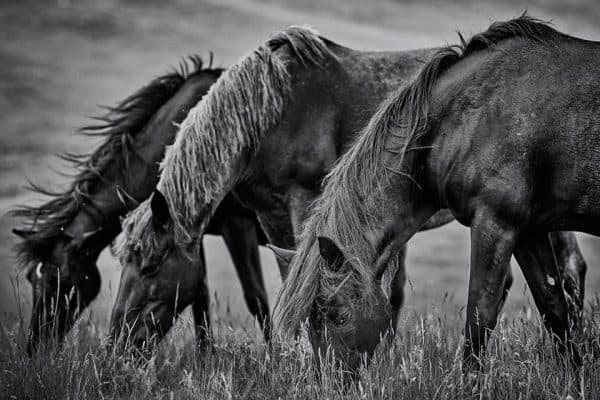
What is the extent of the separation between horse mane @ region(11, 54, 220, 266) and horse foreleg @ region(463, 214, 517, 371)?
3686 mm

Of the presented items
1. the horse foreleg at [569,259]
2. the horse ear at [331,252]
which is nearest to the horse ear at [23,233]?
the horse ear at [331,252]

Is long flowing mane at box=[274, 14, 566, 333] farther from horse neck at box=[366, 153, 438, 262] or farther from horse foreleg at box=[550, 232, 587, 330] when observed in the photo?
horse foreleg at box=[550, 232, 587, 330]

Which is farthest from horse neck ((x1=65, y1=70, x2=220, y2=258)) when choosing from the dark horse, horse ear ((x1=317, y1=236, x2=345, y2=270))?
horse ear ((x1=317, y1=236, x2=345, y2=270))

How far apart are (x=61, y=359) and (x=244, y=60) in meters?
2.74

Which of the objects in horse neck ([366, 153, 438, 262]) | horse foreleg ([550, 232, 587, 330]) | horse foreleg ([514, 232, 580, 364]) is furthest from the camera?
horse foreleg ([550, 232, 587, 330])

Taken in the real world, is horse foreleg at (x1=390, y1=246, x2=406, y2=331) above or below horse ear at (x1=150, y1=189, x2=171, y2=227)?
below

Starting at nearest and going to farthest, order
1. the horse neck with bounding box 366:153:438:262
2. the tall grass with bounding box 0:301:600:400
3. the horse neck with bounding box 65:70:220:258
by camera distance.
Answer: the tall grass with bounding box 0:301:600:400, the horse neck with bounding box 366:153:438:262, the horse neck with bounding box 65:70:220:258

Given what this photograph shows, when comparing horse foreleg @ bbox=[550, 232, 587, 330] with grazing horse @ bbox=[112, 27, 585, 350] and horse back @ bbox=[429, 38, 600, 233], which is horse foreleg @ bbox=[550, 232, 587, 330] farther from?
horse back @ bbox=[429, 38, 600, 233]

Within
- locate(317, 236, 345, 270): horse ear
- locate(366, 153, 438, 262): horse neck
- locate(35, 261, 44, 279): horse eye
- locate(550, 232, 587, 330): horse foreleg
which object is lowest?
locate(35, 261, 44, 279): horse eye

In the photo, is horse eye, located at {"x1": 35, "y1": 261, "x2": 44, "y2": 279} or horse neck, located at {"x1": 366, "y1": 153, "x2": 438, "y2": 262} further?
horse eye, located at {"x1": 35, "y1": 261, "x2": 44, "y2": 279}

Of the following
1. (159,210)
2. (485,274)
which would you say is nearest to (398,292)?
(159,210)

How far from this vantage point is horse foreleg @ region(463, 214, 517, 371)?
4.15 m

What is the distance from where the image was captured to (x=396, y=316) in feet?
21.5

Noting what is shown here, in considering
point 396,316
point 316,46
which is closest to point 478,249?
point 396,316
